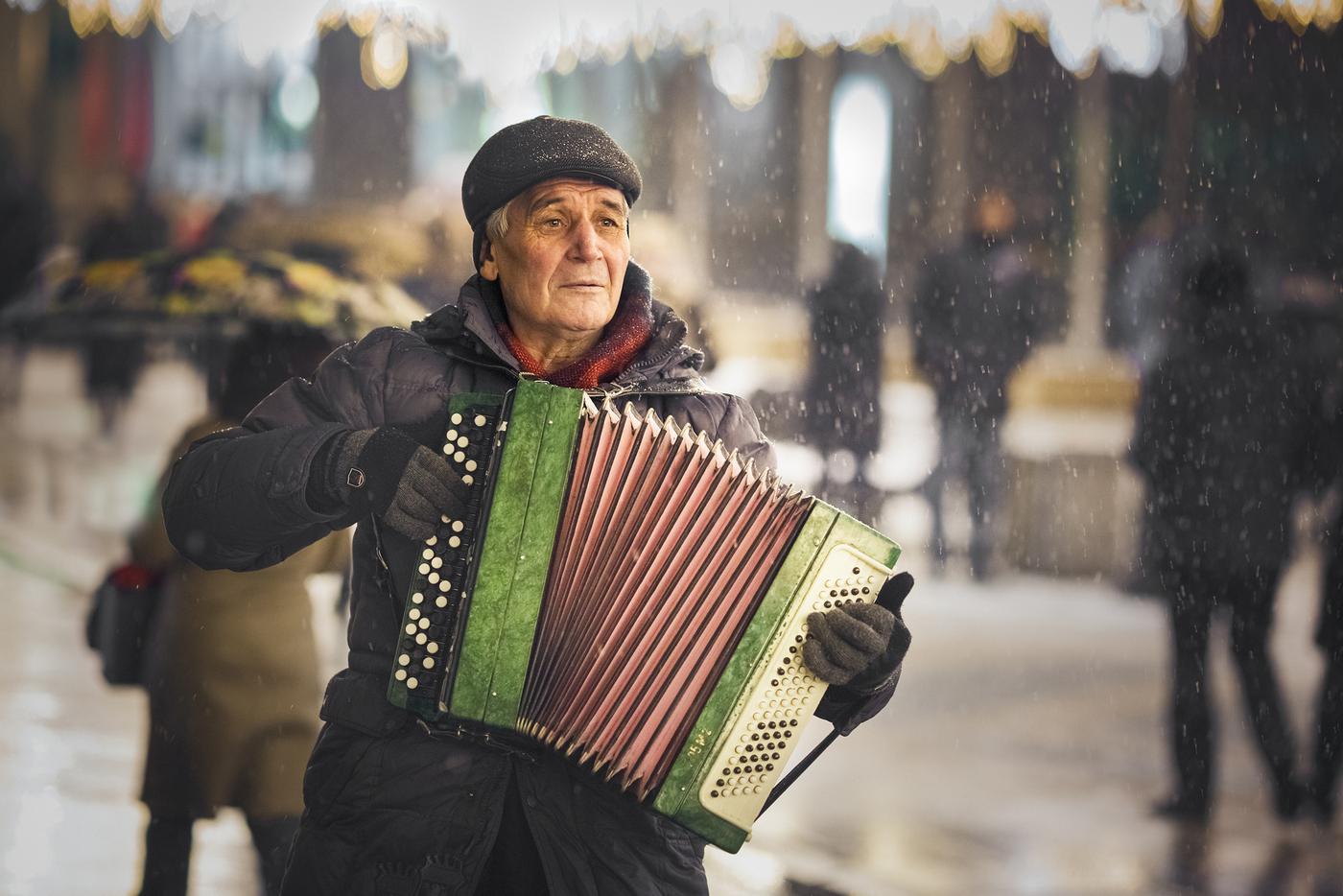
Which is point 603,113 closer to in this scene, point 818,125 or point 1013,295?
point 818,125

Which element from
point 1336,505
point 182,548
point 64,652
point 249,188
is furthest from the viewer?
point 249,188

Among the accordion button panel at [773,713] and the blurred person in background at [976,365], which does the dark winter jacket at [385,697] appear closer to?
the accordion button panel at [773,713]

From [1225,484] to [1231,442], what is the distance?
17 cm

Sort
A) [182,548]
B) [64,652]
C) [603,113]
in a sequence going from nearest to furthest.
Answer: [182,548]
[64,652]
[603,113]

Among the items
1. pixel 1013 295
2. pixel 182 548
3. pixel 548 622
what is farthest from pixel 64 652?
pixel 1013 295

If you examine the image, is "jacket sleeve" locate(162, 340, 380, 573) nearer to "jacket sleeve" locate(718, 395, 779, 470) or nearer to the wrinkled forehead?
the wrinkled forehead

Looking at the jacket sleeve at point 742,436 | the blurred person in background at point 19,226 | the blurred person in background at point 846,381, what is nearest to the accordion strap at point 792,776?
the jacket sleeve at point 742,436

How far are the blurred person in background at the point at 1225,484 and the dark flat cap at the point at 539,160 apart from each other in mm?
2438

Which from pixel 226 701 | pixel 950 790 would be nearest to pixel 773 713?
pixel 226 701

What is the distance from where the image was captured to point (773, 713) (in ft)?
5.25

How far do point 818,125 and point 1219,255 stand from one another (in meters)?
6.40

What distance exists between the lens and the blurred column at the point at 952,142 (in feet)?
32.3

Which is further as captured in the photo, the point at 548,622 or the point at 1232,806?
the point at 1232,806

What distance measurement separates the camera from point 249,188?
959 centimetres
